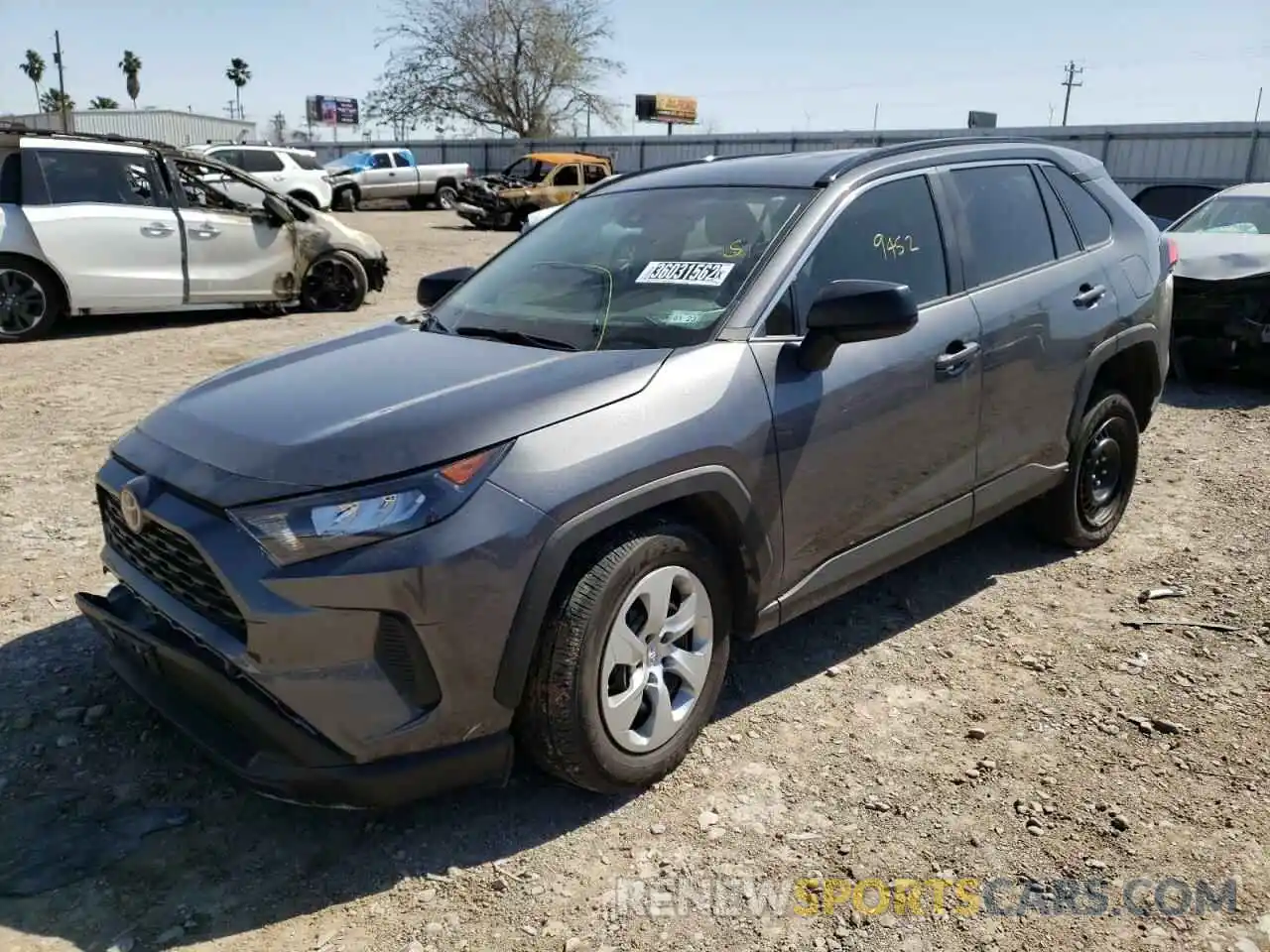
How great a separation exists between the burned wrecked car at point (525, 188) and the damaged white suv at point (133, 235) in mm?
13240

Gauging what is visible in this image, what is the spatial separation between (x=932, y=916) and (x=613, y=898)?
78 centimetres

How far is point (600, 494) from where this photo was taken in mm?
2582

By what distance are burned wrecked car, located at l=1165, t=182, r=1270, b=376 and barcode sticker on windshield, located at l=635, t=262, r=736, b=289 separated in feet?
18.4

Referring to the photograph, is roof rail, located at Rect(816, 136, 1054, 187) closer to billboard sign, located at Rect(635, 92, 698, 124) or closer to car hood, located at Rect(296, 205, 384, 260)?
car hood, located at Rect(296, 205, 384, 260)

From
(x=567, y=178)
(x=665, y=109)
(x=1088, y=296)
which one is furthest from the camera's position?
(x=665, y=109)

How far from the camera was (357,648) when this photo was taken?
238 centimetres

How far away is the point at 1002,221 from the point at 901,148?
535 millimetres

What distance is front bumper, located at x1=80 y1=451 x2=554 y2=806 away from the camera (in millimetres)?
2352

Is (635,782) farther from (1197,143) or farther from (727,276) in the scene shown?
(1197,143)

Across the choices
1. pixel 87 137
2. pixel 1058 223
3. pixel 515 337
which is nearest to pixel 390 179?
pixel 87 137

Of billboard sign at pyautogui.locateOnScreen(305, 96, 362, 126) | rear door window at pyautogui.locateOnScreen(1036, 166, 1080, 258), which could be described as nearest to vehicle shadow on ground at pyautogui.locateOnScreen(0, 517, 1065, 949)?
rear door window at pyautogui.locateOnScreen(1036, 166, 1080, 258)

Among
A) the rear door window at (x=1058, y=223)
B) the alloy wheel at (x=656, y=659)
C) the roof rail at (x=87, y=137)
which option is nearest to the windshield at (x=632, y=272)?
the alloy wheel at (x=656, y=659)

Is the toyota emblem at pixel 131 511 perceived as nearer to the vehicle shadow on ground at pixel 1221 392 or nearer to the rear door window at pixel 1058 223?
the rear door window at pixel 1058 223

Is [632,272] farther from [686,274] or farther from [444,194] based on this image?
[444,194]
